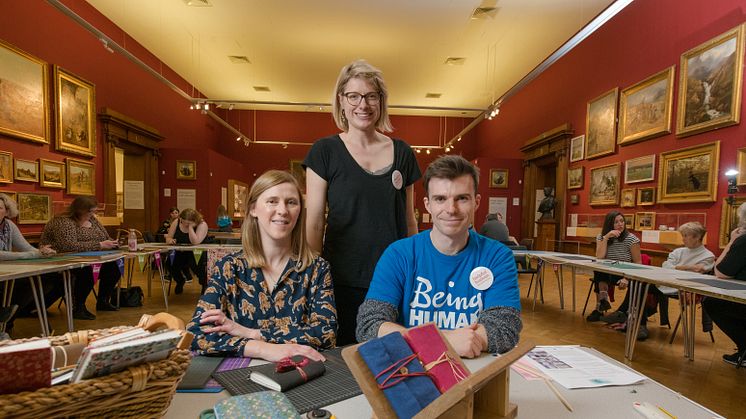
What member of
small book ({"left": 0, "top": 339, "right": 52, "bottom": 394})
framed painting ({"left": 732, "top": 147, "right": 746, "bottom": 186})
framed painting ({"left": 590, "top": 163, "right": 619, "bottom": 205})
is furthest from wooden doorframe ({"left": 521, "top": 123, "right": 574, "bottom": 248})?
small book ({"left": 0, "top": 339, "right": 52, "bottom": 394})

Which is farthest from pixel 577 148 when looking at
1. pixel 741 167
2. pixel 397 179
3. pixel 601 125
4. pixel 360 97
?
pixel 360 97

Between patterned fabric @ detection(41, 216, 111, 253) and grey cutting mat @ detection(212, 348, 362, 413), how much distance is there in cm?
470

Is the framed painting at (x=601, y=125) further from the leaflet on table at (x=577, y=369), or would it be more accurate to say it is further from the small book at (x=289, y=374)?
the small book at (x=289, y=374)

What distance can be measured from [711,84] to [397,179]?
5546 millimetres

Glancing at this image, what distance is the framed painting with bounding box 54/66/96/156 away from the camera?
586cm

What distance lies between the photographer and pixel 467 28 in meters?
7.46

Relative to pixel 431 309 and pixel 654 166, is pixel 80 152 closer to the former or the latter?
pixel 431 309

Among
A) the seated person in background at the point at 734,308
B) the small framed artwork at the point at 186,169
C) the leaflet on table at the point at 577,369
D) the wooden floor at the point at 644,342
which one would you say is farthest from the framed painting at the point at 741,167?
the small framed artwork at the point at 186,169

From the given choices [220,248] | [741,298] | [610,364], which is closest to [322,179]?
[610,364]

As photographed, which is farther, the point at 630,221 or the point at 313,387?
the point at 630,221

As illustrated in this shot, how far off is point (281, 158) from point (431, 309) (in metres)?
13.0

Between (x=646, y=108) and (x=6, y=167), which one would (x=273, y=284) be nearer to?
(x=6, y=167)

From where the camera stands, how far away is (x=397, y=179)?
68.4 inches

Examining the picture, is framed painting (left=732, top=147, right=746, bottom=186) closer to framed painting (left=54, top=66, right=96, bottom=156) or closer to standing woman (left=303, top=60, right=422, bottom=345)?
standing woman (left=303, top=60, right=422, bottom=345)
